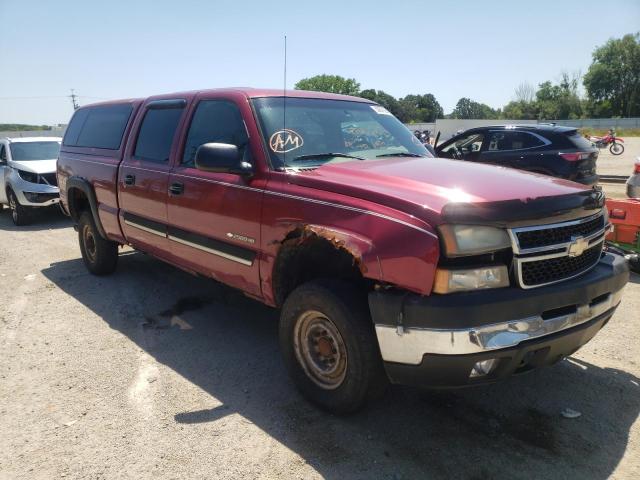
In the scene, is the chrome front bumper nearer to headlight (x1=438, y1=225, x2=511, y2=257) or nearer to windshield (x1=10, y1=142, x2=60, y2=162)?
headlight (x1=438, y1=225, x2=511, y2=257)

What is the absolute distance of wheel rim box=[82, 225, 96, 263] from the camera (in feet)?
19.6

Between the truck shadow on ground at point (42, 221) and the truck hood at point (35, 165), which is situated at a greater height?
the truck hood at point (35, 165)

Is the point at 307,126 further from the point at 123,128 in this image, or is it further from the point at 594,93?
the point at 594,93

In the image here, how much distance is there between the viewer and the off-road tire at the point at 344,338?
272 centimetres

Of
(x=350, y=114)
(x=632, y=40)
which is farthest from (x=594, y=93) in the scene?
(x=350, y=114)

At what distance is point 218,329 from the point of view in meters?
4.48

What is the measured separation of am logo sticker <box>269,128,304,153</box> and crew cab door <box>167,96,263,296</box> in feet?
0.68

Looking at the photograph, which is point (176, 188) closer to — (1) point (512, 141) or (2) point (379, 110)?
(2) point (379, 110)

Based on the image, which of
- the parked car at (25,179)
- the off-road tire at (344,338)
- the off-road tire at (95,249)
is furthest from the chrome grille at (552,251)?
the parked car at (25,179)

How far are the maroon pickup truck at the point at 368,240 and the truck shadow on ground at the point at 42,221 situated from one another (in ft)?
21.3

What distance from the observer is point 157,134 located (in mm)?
4570

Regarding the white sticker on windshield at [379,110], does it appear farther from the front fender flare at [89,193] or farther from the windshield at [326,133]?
the front fender flare at [89,193]

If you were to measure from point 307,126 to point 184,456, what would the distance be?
2.31 metres

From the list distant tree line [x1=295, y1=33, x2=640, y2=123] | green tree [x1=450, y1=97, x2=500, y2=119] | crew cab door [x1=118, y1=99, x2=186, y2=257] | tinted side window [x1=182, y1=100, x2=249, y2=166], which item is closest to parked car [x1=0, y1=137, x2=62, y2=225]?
crew cab door [x1=118, y1=99, x2=186, y2=257]
